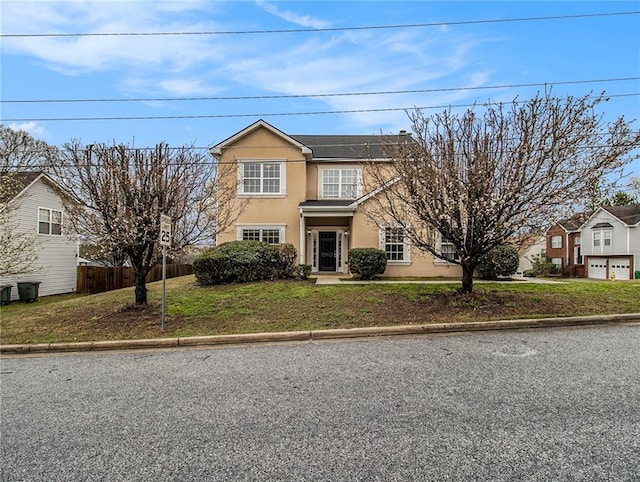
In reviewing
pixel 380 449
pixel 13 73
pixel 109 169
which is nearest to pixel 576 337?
pixel 380 449

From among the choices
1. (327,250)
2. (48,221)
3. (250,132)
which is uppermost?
(250,132)

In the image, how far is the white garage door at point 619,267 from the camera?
2991cm

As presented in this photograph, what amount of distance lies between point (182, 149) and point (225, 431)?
7384 millimetres

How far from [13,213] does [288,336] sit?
15127 millimetres

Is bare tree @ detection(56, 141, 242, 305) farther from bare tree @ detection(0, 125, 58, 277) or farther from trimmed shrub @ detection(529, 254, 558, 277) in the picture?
trimmed shrub @ detection(529, 254, 558, 277)

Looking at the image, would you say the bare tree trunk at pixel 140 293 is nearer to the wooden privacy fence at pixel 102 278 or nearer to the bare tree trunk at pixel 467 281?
the bare tree trunk at pixel 467 281

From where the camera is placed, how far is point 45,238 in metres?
17.6

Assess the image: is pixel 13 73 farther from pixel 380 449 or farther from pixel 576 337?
pixel 576 337

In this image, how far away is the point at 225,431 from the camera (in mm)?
3463

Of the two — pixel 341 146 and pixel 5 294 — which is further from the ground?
pixel 341 146

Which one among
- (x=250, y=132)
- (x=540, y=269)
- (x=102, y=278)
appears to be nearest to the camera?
(x=250, y=132)

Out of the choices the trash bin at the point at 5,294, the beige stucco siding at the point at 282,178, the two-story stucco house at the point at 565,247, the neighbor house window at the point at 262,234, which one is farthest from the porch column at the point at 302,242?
the two-story stucco house at the point at 565,247

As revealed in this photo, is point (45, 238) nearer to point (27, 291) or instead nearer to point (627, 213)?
point (27, 291)

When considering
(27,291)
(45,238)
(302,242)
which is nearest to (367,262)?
(302,242)
